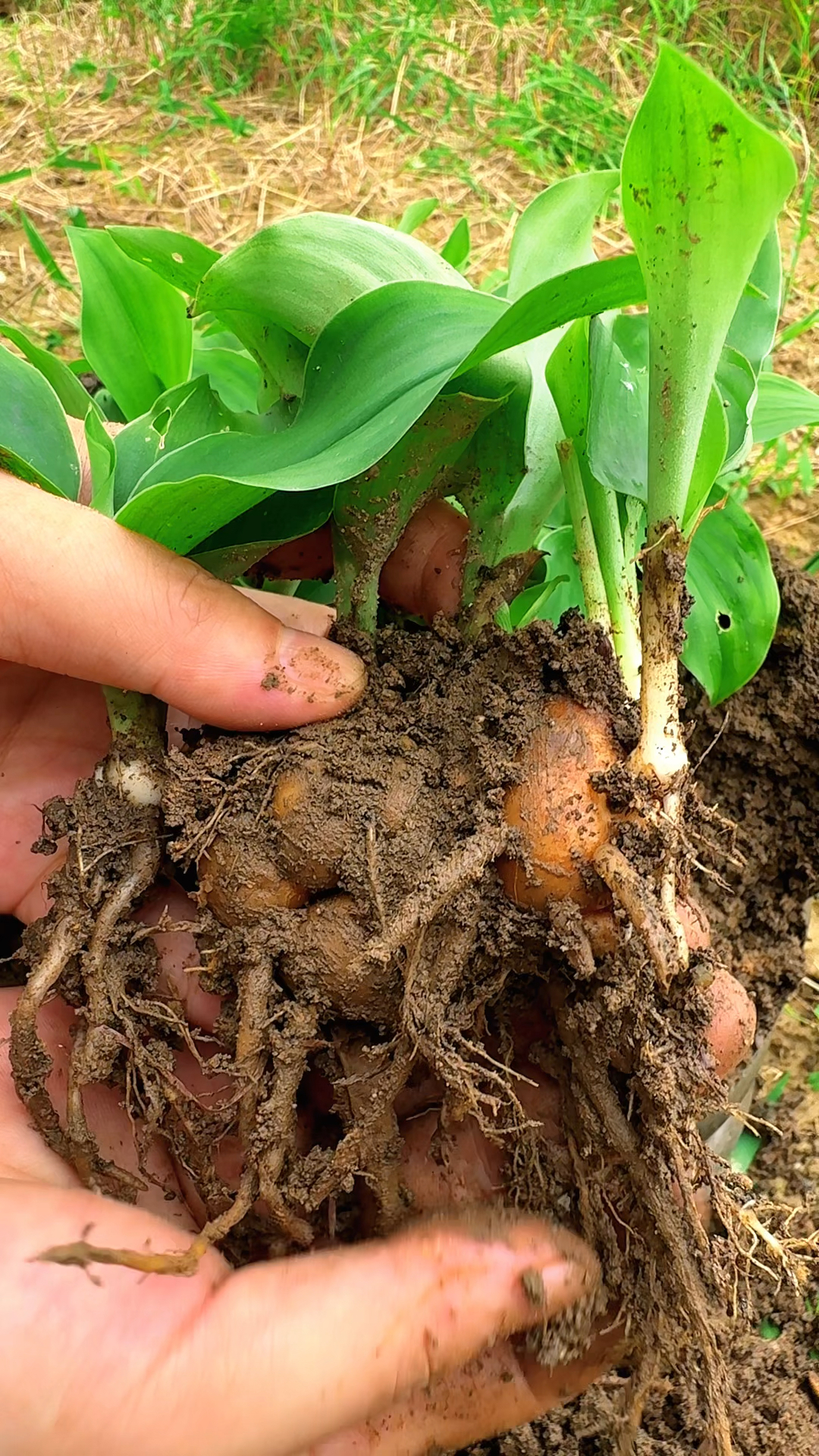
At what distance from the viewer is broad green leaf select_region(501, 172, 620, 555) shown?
97 cm

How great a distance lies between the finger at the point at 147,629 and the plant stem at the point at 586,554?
24 centimetres

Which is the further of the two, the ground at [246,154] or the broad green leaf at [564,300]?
the ground at [246,154]

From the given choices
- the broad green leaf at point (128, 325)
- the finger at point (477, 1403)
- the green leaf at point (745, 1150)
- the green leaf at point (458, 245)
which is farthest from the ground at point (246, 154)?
the finger at point (477, 1403)

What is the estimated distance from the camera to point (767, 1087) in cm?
148

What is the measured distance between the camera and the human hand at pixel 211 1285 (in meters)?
0.68

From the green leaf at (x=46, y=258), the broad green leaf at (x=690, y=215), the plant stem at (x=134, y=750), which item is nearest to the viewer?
the broad green leaf at (x=690, y=215)

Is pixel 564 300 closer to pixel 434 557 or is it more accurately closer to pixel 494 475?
pixel 494 475

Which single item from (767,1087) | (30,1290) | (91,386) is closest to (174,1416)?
(30,1290)

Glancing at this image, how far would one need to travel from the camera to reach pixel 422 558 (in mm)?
1078

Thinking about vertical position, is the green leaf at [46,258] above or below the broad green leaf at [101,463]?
below

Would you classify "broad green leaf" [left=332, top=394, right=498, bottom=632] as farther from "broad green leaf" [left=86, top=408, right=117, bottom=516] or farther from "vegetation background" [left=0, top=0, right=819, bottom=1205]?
"vegetation background" [left=0, top=0, right=819, bottom=1205]

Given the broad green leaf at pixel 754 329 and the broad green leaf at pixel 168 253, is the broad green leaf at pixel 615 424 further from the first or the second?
the broad green leaf at pixel 168 253

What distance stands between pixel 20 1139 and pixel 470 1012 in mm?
431

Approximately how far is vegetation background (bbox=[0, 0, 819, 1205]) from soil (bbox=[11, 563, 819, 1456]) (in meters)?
1.95
